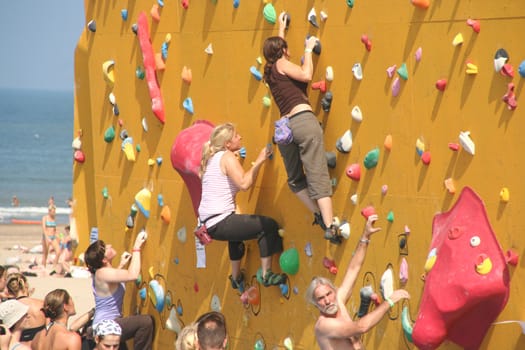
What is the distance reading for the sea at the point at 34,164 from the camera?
1726 inches

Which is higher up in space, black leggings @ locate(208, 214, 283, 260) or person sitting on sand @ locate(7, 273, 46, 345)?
black leggings @ locate(208, 214, 283, 260)

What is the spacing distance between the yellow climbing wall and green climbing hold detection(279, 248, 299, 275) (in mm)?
80

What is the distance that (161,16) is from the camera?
941 cm

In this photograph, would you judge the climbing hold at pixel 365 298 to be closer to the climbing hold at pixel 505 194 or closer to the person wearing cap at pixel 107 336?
the climbing hold at pixel 505 194

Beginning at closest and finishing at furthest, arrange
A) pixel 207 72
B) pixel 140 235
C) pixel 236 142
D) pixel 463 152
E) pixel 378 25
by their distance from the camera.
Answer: pixel 463 152, pixel 378 25, pixel 236 142, pixel 207 72, pixel 140 235

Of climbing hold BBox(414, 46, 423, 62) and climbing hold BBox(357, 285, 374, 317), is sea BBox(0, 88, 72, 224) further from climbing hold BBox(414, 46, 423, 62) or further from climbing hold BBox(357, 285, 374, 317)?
climbing hold BBox(414, 46, 423, 62)

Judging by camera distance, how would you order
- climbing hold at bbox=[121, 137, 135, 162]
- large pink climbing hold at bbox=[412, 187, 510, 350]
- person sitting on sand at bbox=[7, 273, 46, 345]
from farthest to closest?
climbing hold at bbox=[121, 137, 135, 162] < person sitting on sand at bbox=[7, 273, 46, 345] < large pink climbing hold at bbox=[412, 187, 510, 350]

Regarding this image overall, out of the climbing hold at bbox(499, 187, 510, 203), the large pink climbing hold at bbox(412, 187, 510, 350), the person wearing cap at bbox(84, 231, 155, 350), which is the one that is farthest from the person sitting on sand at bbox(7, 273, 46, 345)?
the climbing hold at bbox(499, 187, 510, 203)

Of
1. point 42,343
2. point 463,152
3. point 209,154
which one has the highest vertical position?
point 463,152

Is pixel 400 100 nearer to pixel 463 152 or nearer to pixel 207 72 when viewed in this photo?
pixel 463 152

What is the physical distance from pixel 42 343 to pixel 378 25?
11.6ft

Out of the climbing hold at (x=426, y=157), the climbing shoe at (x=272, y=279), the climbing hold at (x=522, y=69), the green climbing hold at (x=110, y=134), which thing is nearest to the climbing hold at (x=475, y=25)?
the climbing hold at (x=522, y=69)

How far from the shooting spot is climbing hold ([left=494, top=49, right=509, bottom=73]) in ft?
21.0

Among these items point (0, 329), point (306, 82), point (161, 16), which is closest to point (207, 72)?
point (161, 16)
